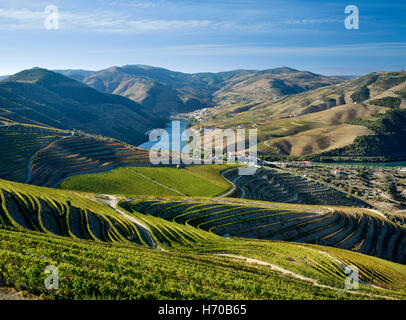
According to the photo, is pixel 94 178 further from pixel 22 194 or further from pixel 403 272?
pixel 403 272

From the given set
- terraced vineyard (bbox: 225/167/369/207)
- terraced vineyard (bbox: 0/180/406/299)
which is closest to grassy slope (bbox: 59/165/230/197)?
terraced vineyard (bbox: 225/167/369/207)

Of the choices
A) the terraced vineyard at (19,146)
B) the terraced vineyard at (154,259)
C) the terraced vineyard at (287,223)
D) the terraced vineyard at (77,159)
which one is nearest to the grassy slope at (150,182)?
the terraced vineyard at (77,159)

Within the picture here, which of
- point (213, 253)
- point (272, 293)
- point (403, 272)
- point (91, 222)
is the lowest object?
point (403, 272)

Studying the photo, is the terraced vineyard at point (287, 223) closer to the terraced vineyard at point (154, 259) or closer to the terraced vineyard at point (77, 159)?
the terraced vineyard at point (154, 259)

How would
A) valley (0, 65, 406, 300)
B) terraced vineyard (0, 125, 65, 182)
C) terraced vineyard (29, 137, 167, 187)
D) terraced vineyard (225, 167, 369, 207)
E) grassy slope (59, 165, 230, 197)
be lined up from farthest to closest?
terraced vineyard (225, 167, 369, 207) → terraced vineyard (29, 137, 167, 187) → grassy slope (59, 165, 230, 197) → terraced vineyard (0, 125, 65, 182) → valley (0, 65, 406, 300)

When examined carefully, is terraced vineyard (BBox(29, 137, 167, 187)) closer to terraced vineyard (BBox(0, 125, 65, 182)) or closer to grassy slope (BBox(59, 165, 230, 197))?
terraced vineyard (BBox(0, 125, 65, 182))
